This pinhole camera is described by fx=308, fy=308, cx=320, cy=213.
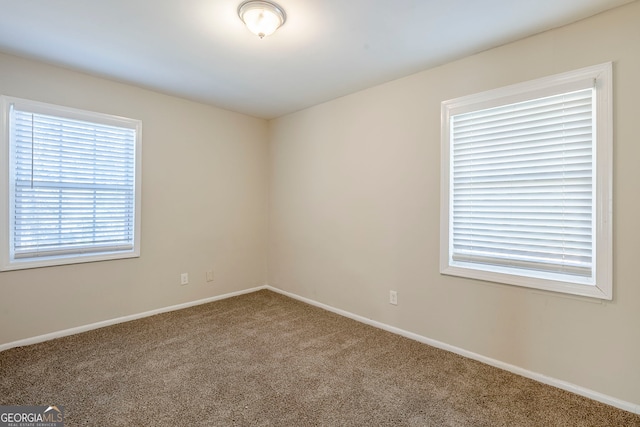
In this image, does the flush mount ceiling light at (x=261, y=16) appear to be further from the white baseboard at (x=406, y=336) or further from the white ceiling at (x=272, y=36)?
the white baseboard at (x=406, y=336)

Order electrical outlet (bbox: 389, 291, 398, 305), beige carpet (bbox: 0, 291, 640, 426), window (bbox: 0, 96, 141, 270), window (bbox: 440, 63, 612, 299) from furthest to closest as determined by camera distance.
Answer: electrical outlet (bbox: 389, 291, 398, 305) → window (bbox: 0, 96, 141, 270) → window (bbox: 440, 63, 612, 299) → beige carpet (bbox: 0, 291, 640, 426)

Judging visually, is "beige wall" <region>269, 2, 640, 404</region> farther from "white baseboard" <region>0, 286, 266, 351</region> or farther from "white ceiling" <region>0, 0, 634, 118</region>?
"white baseboard" <region>0, 286, 266, 351</region>

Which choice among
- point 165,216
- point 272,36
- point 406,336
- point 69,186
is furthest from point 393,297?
point 69,186

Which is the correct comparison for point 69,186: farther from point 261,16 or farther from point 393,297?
point 393,297

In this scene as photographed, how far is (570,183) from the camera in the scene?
205cm

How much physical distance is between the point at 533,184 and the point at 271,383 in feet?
7.61

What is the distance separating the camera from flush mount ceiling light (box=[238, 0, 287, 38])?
6.07ft

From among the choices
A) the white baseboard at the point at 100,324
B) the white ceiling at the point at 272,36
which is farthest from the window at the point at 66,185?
the white baseboard at the point at 100,324

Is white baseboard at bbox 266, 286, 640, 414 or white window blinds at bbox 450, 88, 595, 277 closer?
white baseboard at bbox 266, 286, 640, 414

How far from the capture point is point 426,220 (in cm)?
273

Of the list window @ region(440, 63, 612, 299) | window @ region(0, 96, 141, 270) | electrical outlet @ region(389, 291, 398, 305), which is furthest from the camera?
electrical outlet @ region(389, 291, 398, 305)

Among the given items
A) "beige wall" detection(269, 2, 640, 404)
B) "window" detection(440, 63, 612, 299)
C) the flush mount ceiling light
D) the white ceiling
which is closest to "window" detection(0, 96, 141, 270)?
the white ceiling

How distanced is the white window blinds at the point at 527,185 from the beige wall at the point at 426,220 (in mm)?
163

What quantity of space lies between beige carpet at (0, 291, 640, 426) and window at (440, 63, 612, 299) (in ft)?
2.50
